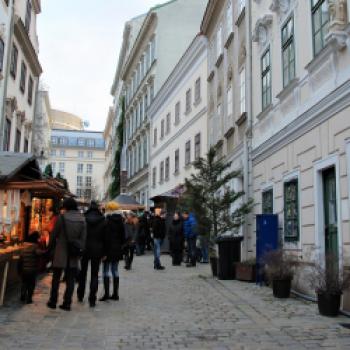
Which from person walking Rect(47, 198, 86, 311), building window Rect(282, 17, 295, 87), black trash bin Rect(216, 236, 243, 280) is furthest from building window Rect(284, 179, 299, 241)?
person walking Rect(47, 198, 86, 311)

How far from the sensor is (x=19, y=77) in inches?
1003

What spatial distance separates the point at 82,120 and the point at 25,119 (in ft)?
409

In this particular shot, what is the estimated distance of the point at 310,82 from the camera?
32.8ft

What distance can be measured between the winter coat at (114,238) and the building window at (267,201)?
4.87m

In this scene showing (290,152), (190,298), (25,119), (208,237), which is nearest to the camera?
(190,298)

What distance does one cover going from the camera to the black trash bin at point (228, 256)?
13.0 m

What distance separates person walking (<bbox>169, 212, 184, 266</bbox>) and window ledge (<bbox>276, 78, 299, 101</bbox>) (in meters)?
6.77

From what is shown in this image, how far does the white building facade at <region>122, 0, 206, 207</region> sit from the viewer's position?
123ft

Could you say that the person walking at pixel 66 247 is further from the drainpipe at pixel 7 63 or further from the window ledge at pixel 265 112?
the drainpipe at pixel 7 63

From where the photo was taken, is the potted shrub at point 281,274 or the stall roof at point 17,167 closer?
the potted shrub at point 281,274

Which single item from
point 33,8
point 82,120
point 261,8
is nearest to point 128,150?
point 33,8

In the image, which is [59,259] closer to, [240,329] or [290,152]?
[240,329]

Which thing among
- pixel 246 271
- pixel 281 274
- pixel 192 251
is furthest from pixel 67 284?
pixel 192 251

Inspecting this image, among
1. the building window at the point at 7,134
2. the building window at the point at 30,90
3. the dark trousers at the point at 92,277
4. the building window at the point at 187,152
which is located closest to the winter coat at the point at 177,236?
the dark trousers at the point at 92,277
